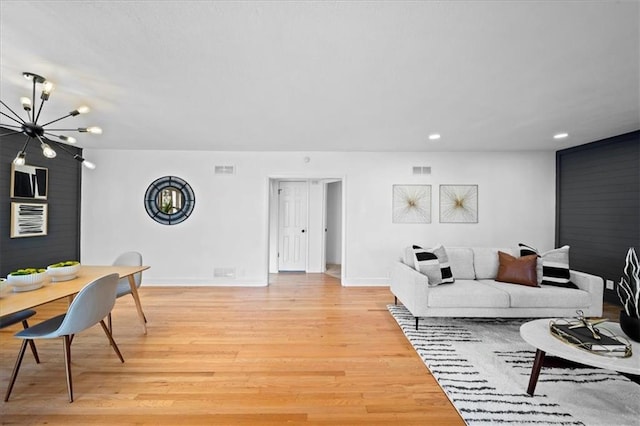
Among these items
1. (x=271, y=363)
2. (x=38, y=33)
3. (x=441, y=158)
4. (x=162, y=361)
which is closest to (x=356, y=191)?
(x=441, y=158)

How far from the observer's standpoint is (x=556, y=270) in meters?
3.25

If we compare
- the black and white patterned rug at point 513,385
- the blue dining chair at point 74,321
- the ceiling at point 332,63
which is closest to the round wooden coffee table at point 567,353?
the black and white patterned rug at point 513,385

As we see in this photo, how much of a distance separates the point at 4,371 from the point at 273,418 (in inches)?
90.1

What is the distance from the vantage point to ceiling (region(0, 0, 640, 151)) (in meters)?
1.55

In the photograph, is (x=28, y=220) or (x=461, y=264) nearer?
(x=461, y=264)

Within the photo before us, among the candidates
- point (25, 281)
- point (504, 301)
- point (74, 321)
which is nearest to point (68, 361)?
point (74, 321)

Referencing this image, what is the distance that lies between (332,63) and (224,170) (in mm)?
3444

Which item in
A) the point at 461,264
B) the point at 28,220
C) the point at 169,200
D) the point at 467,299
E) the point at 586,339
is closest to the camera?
the point at 586,339

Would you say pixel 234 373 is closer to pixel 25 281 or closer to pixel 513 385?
pixel 25 281

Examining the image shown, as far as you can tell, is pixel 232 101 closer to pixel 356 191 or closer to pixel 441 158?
pixel 356 191

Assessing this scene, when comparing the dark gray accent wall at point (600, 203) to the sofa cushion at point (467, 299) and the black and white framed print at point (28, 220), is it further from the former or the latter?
the black and white framed print at point (28, 220)

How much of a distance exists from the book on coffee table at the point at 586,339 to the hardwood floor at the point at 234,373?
953 millimetres

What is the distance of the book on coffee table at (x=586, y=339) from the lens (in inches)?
71.1

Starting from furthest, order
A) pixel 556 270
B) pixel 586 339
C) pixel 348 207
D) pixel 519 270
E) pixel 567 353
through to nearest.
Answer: pixel 348 207 → pixel 519 270 → pixel 556 270 → pixel 586 339 → pixel 567 353
